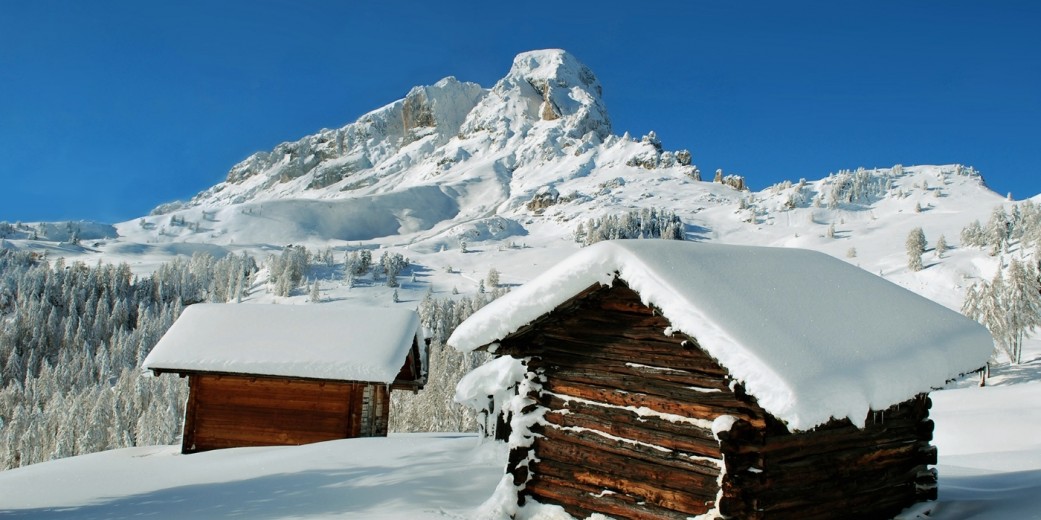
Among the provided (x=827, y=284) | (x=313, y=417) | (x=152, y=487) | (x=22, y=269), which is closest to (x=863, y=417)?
(x=827, y=284)

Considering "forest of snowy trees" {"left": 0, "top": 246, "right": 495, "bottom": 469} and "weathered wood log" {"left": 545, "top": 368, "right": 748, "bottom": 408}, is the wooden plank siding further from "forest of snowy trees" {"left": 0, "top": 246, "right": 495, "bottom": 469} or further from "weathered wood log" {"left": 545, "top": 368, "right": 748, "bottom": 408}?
"forest of snowy trees" {"left": 0, "top": 246, "right": 495, "bottom": 469}

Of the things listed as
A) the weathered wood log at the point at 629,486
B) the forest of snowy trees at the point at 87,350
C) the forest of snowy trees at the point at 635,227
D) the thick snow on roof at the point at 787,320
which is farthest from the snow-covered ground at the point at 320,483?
the forest of snowy trees at the point at 635,227

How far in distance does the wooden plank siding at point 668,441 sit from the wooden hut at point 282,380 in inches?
389

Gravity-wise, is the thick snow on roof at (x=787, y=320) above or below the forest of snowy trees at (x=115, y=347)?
above

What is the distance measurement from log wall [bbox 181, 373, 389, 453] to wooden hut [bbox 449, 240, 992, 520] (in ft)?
32.8

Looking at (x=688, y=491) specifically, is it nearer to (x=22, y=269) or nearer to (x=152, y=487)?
(x=152, y=487)

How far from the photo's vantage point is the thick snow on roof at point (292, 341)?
18.6 meters

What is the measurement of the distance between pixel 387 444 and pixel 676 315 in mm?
10520

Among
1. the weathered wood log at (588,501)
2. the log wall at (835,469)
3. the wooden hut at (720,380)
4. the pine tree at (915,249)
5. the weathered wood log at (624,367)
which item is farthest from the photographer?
the pine tree at (915,249)

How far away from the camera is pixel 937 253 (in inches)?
4451

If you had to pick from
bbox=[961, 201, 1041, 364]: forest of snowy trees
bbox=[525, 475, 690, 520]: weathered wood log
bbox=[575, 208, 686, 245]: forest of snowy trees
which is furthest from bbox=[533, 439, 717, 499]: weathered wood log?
bbox=[575, 208, 686, 245]: forest of snowy trees

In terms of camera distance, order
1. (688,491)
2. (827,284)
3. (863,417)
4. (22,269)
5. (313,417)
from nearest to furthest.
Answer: (863,417) < (688,491) < (827,284) < (313,417) < (22,269)

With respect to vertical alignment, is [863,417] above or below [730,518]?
above

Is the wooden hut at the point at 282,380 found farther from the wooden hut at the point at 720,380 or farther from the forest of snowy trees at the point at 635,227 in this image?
the forest of snowy trees at the point at 635,227
